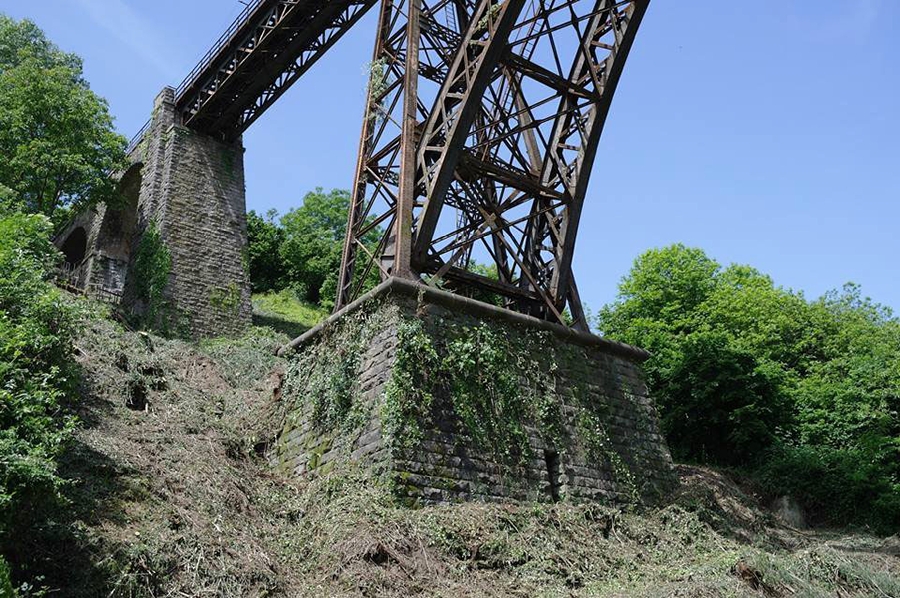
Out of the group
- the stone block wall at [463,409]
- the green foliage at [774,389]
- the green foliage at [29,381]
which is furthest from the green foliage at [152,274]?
the green foliage at [774,389]

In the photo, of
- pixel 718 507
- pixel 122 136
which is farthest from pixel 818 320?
pixel 122 136

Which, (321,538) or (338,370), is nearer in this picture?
(321,538)

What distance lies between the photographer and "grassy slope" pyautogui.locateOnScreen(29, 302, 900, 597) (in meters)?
5.72

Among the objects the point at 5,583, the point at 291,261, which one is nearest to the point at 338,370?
the point at 5,583

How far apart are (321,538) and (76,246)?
18.5 meters

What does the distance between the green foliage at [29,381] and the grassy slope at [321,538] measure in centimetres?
46

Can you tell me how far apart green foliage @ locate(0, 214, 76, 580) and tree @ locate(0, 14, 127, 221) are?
7629mm

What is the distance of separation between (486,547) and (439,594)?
834 millimetres

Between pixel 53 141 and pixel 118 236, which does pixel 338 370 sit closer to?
pixel 53 141

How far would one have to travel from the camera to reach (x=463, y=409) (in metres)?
7.74

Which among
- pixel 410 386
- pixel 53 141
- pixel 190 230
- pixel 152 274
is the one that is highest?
pixel 53 141

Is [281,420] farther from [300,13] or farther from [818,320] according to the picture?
[818,320]

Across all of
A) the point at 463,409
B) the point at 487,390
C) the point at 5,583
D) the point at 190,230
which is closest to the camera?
the point at 5,583

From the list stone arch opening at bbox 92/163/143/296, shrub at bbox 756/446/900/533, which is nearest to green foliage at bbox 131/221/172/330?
stone arch opening at bbox 92/163/143/296
